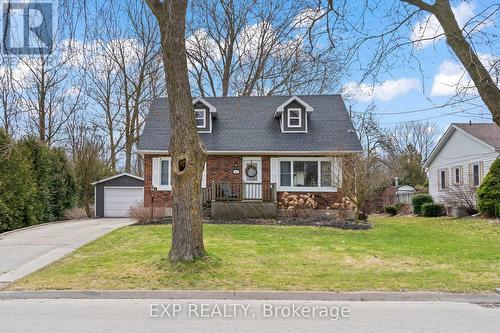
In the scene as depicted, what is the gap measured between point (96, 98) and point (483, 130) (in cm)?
2541

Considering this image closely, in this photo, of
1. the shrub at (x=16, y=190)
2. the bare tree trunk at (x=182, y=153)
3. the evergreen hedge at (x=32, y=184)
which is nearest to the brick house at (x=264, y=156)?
the evergreen hedge at (x=32, y=184)

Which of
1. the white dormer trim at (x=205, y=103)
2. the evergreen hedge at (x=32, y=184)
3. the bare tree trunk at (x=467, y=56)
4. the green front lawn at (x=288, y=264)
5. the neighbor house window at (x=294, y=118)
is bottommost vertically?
the green front lawn at (x=288, y=264)

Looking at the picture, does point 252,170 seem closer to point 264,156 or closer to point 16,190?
point 264,156

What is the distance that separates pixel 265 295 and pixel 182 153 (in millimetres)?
3143

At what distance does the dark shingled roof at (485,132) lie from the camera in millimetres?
22884

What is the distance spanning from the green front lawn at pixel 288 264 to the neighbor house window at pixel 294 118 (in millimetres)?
8740

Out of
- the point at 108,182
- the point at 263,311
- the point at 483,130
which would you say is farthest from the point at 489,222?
the point at 108,182

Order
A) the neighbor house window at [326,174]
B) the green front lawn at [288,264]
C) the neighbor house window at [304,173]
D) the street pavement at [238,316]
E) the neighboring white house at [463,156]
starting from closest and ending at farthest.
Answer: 1. the street pavement at [238,316]
2. the green front lawn at [288,264]
3. the neighbor house window at [326,174]
4. the neighbor house window at [304,173]
5. the neighboring white house at [463,156]

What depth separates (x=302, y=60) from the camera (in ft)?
33.8

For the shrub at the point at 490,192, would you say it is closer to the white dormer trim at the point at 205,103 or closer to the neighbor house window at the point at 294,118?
the neighbor house window at the point at 294,118

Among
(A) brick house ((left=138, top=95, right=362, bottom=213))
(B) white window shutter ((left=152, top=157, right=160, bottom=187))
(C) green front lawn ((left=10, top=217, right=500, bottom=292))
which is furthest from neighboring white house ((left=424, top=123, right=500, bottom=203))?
(B) white window shutter ((left=152, top=157, right=160, bottom=187))

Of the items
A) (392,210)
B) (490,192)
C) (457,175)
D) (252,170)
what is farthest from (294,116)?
(392,210)

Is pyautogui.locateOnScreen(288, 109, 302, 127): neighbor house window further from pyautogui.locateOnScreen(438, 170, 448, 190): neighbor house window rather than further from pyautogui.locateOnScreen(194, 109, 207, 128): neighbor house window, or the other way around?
pyautogui.locateOnScreen(438, 170, 448, 190): neighbor house window

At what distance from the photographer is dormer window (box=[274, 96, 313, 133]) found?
2162 centimetres
